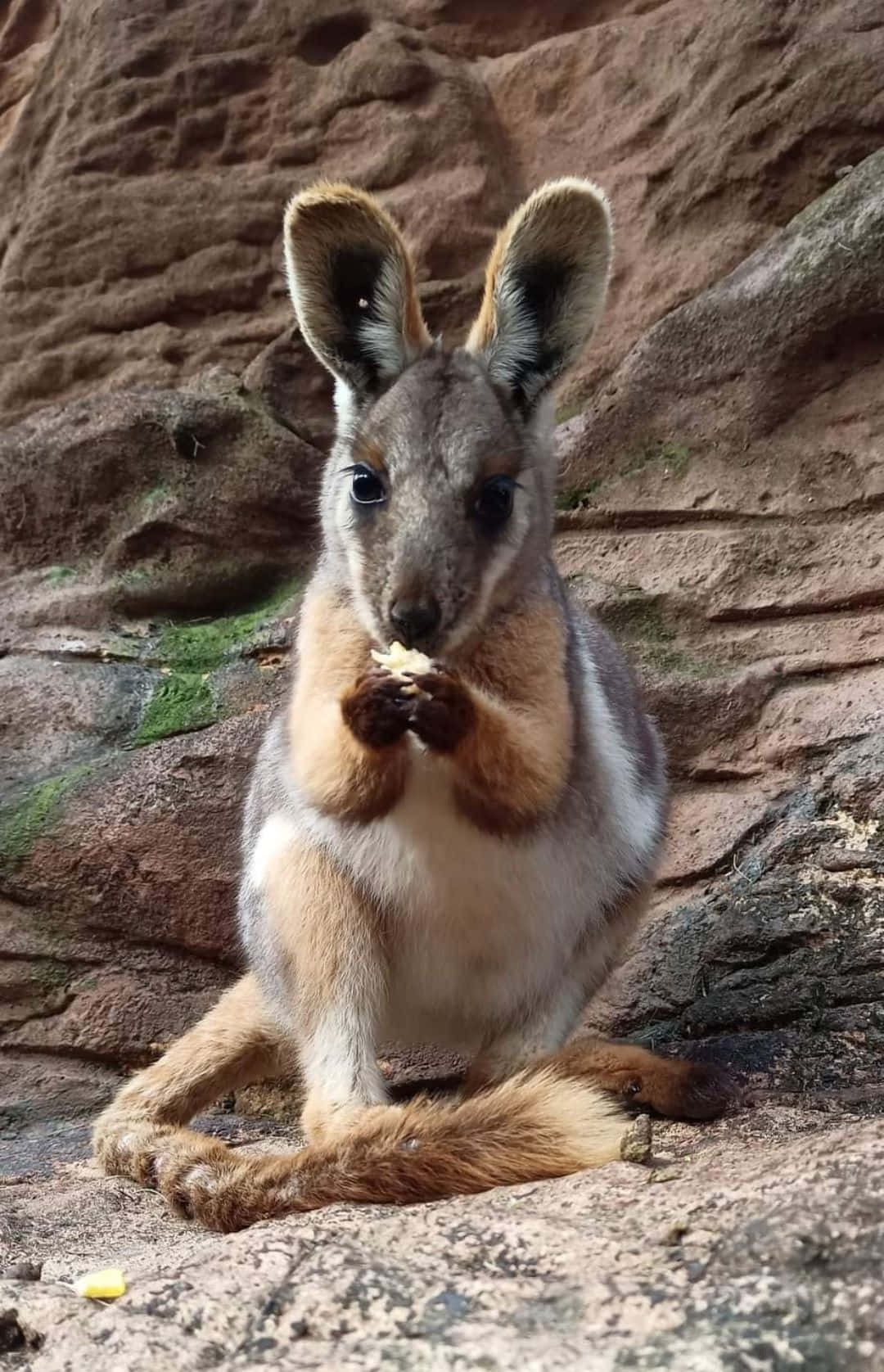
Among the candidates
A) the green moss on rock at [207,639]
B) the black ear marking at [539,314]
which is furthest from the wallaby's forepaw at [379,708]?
the green moss on rock at [207,639]

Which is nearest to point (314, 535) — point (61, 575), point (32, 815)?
point (61, 575)

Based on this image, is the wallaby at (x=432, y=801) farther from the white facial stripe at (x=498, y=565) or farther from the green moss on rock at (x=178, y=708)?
the green moss on rock at (x=178, y=708)

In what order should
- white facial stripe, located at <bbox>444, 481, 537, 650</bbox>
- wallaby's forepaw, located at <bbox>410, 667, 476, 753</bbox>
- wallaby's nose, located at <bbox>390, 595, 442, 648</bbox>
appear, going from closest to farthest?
1. wallaby's forepaw, located at <bbox>410, 667, 476, 753</bbox>
2. wallaby's nose, located at <bbox>390, 595, 442, 648</bbox>
3. white facial stripe, located at <bbox>444, 481, 537, 650</bbox>

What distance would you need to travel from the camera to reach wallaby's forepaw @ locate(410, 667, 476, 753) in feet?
7.99

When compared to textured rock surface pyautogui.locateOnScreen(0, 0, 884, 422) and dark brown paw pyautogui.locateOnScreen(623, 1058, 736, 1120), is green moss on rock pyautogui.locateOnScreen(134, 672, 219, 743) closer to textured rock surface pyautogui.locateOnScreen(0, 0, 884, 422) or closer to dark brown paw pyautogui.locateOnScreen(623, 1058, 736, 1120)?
textured rock surface pyautogui.locateOnScreen(0, 0, 884, 422)

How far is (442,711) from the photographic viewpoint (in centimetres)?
245

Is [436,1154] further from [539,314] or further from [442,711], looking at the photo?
[539,314]

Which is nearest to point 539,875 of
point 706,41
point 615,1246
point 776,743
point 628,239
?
point 615,1246

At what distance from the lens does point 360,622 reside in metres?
2.80

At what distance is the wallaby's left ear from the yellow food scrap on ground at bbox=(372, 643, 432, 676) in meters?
0.84

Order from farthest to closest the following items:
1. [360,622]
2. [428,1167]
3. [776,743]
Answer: [776,743] < [360,622] < [428,1167]

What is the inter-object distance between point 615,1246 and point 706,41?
4.68 meters

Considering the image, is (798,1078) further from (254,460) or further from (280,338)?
(280,338)

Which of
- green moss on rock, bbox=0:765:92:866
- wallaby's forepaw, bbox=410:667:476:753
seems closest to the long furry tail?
wallaby's forepaw, bbox=410:667:476:753
